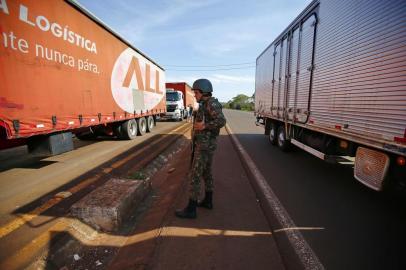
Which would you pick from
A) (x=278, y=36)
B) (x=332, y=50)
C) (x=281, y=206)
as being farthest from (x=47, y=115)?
(x=278, y=36)

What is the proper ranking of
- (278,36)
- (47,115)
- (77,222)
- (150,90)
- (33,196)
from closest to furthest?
(77,222) → (33,196) → (47,115) → (278,36) → (150,90)

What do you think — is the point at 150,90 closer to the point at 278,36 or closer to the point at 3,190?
the point at 278,36

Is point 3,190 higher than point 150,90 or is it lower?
lower

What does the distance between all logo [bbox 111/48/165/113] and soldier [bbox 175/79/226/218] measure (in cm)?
613

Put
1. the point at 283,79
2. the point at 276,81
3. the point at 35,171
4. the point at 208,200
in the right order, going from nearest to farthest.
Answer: the point at 208,200
the point at 35,171
the point at 283,79
the point at 276,81

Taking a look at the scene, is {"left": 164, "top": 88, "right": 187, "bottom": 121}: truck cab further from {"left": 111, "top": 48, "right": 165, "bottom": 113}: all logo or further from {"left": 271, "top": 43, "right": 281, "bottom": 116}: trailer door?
{"left": 271, "top": 43, "right": 281, "bottom": 116}: trailer door

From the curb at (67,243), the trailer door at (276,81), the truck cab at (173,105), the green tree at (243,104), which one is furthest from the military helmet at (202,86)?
the green tree at (243,104)

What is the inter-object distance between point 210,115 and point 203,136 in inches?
13.0

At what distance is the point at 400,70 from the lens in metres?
3.14

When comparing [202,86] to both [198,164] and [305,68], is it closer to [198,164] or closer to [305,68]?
→ [198,164]

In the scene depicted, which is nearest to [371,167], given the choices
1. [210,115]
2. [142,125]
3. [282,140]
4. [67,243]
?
[210,115]

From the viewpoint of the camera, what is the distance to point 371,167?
3650 mm

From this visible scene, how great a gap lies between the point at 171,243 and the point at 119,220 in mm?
852

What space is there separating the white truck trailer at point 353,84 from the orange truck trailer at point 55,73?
230 inches
